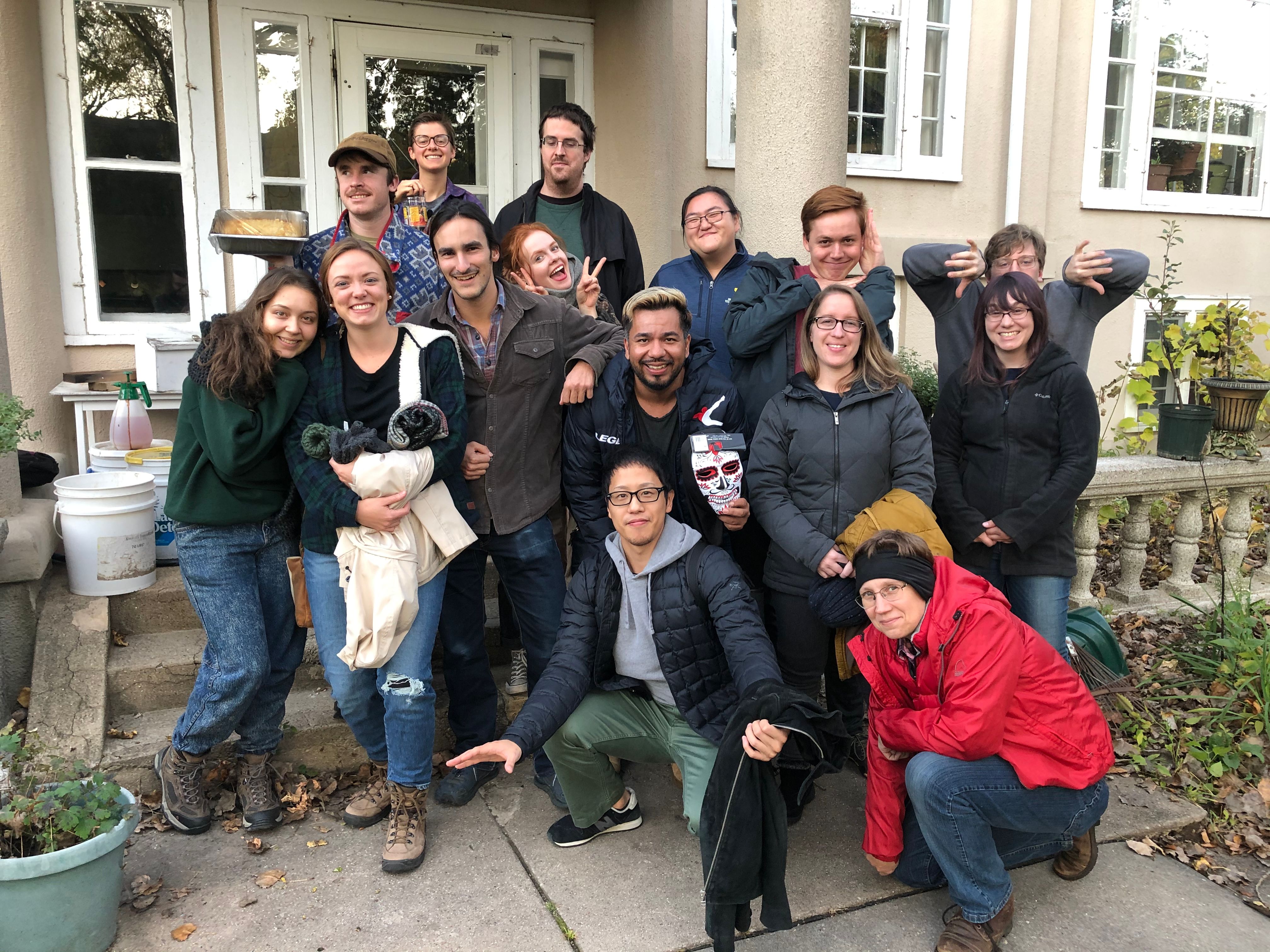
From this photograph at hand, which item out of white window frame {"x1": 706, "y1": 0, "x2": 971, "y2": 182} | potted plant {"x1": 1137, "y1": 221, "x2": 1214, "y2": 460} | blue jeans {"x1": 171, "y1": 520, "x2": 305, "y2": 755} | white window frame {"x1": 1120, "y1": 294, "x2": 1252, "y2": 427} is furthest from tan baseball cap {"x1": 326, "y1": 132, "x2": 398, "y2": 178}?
white window frame {"x1": 1120, "y1": 294, "x2": 1252, "y2": 427}

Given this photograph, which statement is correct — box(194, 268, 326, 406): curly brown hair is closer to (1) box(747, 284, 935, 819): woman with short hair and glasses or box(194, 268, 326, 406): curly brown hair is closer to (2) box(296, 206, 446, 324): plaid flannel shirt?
(2) box(296, 206, 446, 324): plaid flannel shirt

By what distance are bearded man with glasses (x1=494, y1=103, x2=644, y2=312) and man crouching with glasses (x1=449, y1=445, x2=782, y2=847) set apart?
4.54 feet

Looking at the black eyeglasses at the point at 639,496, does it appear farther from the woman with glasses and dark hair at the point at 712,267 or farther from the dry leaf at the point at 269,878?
the dry leaf at the point at 269,878

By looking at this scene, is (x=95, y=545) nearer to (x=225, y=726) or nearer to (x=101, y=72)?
(x=225, y=726)

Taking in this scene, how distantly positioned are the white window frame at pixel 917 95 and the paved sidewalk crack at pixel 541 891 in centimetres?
568

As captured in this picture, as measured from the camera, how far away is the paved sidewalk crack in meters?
2.81

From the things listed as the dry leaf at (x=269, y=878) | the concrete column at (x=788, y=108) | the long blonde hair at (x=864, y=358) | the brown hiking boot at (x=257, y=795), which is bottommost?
the dry leaf at (x=269, y=878)

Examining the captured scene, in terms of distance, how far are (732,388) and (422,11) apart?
4.18 meters

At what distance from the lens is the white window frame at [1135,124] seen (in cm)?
789

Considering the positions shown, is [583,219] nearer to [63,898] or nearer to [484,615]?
[484,615]

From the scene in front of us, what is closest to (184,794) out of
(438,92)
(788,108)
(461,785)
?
(461,785)

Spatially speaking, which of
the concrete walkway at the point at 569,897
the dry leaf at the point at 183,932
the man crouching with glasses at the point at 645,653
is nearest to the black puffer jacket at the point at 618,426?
the man crouching with glasses at the point at 645,653

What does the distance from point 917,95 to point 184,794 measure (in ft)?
23.0

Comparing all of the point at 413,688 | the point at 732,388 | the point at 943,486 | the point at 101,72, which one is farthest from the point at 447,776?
the point at 101,72
